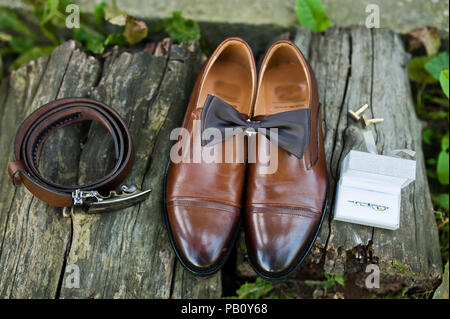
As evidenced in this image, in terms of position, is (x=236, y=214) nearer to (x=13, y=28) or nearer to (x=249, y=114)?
(x=249, y=114)

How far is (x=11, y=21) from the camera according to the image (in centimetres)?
255

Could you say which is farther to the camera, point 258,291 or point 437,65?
point 437,65

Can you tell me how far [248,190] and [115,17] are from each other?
1.28 m

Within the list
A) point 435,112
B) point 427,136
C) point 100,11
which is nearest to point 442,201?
point 427,136

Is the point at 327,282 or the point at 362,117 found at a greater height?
the point at 362,117

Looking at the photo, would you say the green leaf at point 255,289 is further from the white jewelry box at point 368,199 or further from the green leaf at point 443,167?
the green leaf at point 443,167

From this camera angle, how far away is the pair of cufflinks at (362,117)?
204cm

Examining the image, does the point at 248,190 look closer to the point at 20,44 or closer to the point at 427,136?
the point at 427,136

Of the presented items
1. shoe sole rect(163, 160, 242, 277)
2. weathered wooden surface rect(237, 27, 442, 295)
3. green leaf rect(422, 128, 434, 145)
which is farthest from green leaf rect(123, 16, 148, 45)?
green leaf rect(422, 128, 434, 145)

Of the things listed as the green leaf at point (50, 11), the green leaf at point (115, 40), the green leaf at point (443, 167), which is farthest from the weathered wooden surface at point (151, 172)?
the green leaf at point (443, 167)

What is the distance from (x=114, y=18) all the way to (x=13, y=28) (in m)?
0.96

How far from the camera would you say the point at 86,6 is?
8.32ft

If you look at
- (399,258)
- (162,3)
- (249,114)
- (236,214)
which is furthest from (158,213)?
(162,3)
